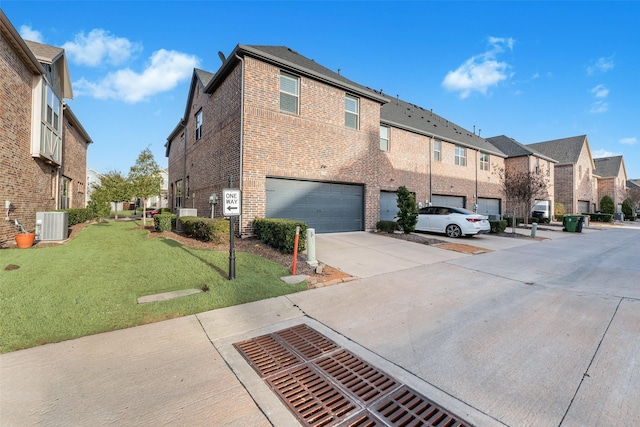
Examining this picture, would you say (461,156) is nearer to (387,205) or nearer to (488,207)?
(488,207)

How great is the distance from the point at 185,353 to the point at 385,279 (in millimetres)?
4100

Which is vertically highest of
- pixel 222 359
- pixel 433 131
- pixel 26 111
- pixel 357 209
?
pixel 433 131

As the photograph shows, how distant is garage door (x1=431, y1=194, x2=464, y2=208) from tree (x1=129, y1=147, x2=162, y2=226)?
18.0m

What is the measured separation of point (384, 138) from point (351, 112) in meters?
3.58

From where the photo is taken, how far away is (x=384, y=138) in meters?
15.9

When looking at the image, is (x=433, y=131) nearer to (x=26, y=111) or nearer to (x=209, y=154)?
(x=209, y=154)

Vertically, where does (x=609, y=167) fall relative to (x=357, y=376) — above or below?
above

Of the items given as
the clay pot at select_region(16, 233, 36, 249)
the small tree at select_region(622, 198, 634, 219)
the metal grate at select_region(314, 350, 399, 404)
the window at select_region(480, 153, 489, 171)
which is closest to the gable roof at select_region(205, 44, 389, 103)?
the clay pot at select_region(16, 233, 36, 249)

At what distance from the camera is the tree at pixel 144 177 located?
1669 centimetres

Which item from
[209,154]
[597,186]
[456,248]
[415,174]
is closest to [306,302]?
[456,248]

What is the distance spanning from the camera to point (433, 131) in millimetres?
18656

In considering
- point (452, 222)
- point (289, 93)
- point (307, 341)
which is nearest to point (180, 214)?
point (289, 93)

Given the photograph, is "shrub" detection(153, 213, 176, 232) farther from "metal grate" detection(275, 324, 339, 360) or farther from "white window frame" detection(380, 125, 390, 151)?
"white window frame" detection(380, 125, 390, 151)

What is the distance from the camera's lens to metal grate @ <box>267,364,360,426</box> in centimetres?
214
